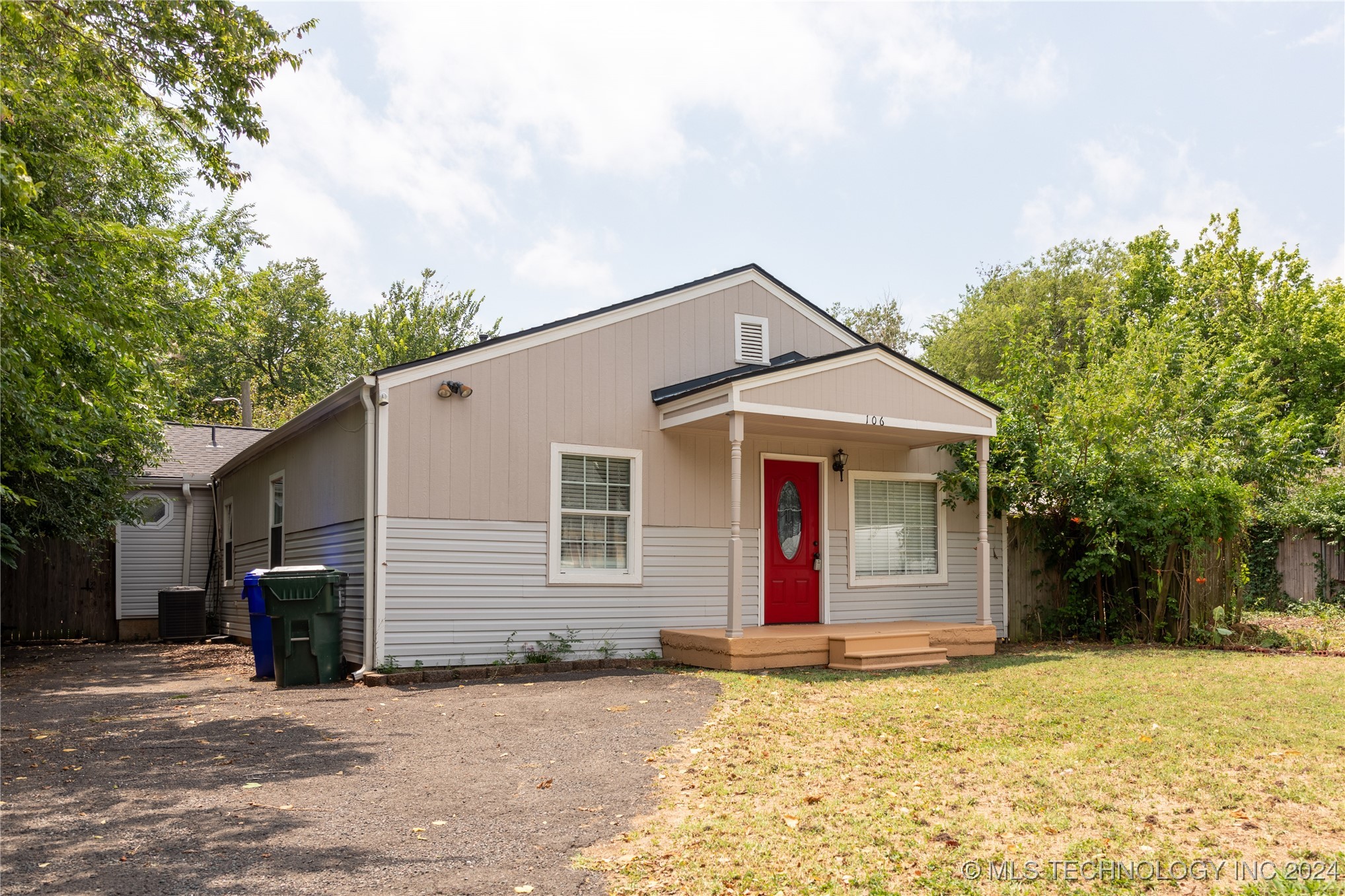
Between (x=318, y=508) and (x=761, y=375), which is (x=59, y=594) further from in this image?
(x=761, y=375)

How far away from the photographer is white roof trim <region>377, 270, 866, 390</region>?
31.5 feet

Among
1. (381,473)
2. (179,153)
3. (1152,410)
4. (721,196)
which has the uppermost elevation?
(179,153)

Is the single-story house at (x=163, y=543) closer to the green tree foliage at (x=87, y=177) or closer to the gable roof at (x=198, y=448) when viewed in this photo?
the gable roof at (x=198, y=448)

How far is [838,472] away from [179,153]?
37.5 feet

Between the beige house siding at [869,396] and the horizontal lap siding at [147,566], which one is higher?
the beige house siding at [869,396]

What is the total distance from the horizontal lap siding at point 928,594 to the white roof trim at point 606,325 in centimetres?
285

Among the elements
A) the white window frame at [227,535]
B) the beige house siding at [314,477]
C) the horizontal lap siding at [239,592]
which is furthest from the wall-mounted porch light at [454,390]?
the white window frame at [227,535]

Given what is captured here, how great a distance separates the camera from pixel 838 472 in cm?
1209

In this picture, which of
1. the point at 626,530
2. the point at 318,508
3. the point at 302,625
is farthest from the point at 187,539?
the point at 626,530

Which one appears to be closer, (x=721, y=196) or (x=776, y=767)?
(x=776, y=767)

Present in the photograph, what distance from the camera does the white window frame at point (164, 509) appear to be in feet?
56.2

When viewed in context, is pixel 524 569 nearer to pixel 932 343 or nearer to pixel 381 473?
pixel 381 473

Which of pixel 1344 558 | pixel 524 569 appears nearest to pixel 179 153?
pixel 524 569

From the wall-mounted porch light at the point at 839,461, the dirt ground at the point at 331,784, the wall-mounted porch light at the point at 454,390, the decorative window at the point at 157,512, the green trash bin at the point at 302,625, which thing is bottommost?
the dirt ground at the point at 331,784
